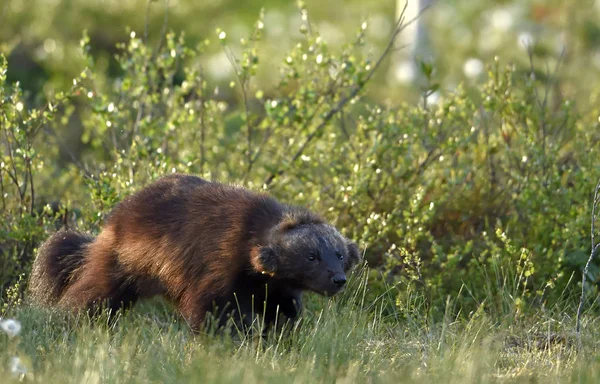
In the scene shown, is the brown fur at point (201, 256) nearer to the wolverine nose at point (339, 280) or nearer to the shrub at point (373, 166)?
the wolverine nose at point (339, 280)

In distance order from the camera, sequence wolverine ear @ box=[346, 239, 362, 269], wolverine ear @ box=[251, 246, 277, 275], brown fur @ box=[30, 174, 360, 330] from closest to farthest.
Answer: wolverine ear @ box=[251, 246, 277, 275] < brown fur @ box=[30, 174, 360, 330] < wolverine ear @ box=[346, 239, 362, 269]

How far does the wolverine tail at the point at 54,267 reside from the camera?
20.4 ft

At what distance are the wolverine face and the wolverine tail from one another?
1406 millimetres

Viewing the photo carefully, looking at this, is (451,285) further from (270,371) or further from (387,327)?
(270,371)

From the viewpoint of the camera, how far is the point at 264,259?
5.40m

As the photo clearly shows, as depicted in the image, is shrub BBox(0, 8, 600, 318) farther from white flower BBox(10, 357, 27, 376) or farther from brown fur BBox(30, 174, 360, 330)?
white flower BBox(10, 357, 27, 376)

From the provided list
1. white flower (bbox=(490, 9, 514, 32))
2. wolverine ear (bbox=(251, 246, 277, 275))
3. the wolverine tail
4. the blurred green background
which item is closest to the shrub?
the wolverine tail

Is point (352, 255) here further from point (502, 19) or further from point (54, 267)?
point (502, 19)

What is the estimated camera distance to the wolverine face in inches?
215

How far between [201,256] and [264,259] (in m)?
0.41

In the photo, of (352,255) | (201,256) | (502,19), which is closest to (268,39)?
(502,19)

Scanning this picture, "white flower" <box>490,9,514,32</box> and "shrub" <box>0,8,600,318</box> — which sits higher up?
"white flower" <box>490,9,514,32</box>

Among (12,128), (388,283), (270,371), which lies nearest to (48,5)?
(12,128)

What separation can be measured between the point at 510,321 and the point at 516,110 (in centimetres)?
214
